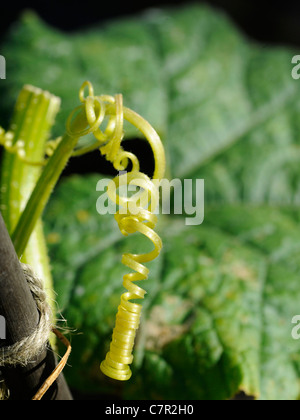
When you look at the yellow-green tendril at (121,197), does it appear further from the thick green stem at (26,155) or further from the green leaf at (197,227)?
the green leaf at (197,227)

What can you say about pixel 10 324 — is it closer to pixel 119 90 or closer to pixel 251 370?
pixel 251 370

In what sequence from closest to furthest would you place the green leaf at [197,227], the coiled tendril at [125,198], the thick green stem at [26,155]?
the coiled tendril at [125,198] < the thick green stem at [26,155] < the green leaf at [197,227]

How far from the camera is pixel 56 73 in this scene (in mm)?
1739

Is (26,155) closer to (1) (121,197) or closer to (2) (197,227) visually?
(1) (121,197)

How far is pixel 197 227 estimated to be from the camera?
1502 millimetres

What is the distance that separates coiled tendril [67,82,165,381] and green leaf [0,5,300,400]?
0.43 m

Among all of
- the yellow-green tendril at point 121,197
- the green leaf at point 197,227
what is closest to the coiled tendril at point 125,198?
the yellow-green tendril at point 121,197

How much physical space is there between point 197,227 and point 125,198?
821 millimetres

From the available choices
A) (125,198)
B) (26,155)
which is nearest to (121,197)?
(125,198)

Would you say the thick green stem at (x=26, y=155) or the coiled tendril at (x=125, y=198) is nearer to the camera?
the coiled tendril at (x=125, y=198)

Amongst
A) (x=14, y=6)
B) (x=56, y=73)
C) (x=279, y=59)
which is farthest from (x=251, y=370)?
(x=14, y=6)

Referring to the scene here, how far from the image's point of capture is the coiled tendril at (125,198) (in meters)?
0.69

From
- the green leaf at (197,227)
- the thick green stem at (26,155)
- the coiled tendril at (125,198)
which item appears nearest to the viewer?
the coiled tendril at (125,198)

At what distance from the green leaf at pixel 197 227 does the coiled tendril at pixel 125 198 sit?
0.43m
